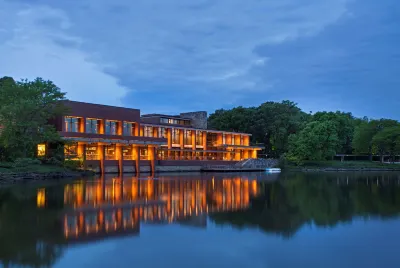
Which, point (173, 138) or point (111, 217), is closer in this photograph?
point (111, 217)

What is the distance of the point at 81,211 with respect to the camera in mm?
15562

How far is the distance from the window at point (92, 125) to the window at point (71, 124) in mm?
1513

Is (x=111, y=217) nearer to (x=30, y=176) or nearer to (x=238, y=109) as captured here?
(x=30, y=176)

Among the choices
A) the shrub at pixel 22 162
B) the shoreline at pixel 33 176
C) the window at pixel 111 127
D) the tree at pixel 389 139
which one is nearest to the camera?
the shoreline at pixel 33 176

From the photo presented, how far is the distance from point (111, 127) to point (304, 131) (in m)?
36.1

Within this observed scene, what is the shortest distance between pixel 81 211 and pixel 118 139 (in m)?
41.4

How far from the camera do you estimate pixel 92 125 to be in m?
55.2

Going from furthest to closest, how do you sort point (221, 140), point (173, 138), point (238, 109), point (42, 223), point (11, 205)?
1. point (238, 109)
2. point (221, 140)
3. point (173, 138)
4. point (11, 205)
5. point (42, 223)

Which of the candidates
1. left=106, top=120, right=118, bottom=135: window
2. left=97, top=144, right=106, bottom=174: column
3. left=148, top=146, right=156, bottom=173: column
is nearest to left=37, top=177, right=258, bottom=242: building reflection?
left=97, top=144, right=106, bottom=174: column

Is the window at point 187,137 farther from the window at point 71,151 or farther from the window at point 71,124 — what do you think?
the window at point 71,151

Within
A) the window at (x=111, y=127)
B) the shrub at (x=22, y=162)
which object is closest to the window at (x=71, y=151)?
the window at (x=111, y=127)

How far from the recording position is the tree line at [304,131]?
75938mm

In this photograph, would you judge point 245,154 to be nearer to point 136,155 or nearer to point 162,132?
point 162,132

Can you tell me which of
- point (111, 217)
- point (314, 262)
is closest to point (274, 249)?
point (314, 262)
